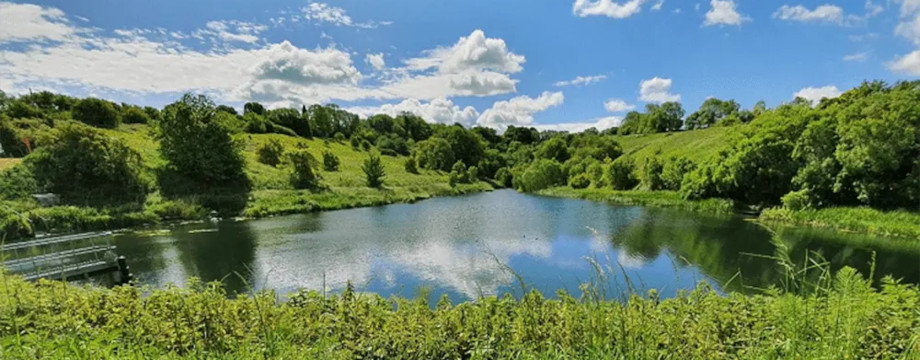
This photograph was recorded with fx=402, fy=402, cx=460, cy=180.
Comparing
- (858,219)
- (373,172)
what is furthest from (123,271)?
(373,172)

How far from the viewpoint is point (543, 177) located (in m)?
71.6

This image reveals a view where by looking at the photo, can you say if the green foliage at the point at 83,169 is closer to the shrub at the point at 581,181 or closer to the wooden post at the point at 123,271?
the wooden post at the point at 123,271

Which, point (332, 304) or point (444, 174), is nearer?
point (332, 304)

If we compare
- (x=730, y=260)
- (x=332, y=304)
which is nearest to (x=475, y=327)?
(x=332, y=304)

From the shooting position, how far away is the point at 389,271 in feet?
54.4

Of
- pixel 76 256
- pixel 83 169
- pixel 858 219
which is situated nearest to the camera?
pixel 76 256

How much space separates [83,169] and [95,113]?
1290 inches

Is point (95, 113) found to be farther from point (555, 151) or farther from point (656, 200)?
point (555, 151)

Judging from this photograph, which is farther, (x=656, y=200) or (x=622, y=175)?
(x=622, y=175)

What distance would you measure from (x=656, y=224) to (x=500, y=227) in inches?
439

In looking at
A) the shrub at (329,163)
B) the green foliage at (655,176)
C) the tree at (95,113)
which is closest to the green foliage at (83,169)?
the shrub at (329,163)

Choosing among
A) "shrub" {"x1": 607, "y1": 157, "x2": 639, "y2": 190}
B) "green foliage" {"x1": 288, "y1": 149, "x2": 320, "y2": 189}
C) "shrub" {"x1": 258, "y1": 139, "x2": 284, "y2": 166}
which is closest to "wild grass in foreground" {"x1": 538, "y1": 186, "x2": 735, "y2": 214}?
"shrub" {"x1": 607, "y1": 157, "x2": 639, "y2": 190}

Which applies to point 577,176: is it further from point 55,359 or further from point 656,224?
point 55,359

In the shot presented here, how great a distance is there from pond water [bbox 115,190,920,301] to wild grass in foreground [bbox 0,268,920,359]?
4.58 m
